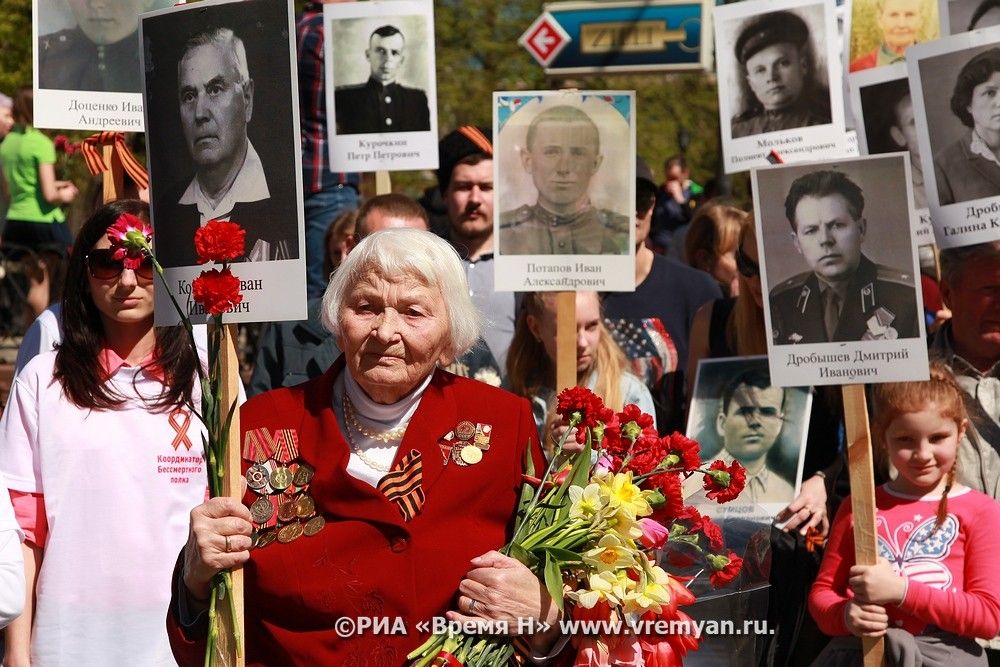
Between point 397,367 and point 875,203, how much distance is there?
196cm

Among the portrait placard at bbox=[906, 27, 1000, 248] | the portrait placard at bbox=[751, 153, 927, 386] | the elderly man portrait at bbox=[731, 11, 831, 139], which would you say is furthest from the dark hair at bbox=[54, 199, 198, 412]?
the elderly man portrait at bbox=[731, 11, 831, 139]

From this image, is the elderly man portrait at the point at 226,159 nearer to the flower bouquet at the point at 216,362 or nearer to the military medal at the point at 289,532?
the flower bouquet at the point at 216,362

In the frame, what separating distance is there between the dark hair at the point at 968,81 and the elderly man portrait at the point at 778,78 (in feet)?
3.66

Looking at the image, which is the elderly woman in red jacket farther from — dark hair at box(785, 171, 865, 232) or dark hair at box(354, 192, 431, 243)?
dark hair at box(354, 192, 431, 243)

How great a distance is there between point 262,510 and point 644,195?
3379mm

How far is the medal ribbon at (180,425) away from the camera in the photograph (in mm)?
4502

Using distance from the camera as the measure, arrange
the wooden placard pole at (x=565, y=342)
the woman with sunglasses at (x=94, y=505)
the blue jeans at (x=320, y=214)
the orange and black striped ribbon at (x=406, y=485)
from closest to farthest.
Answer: the orange and black striped ribbon at (x=406, y=485) < the woman with sunglasses at (x=94, y=505) < the wooden placard pole at (x=565, y=342) < the blue jeans at (x=320, y=214)

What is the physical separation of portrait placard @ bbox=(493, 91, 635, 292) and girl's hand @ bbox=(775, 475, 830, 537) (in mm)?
1004

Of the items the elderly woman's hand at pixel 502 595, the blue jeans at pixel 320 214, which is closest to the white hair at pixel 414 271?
the elderly woman's hand at pixel 502 595

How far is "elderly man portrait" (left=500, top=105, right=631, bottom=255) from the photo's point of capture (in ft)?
18.6

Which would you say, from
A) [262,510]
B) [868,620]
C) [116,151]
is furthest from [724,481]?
[116,151]

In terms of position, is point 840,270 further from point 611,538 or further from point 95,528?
point 95,528

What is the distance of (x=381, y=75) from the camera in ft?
22.7

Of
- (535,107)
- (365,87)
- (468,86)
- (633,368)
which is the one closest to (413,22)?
(365,87)
